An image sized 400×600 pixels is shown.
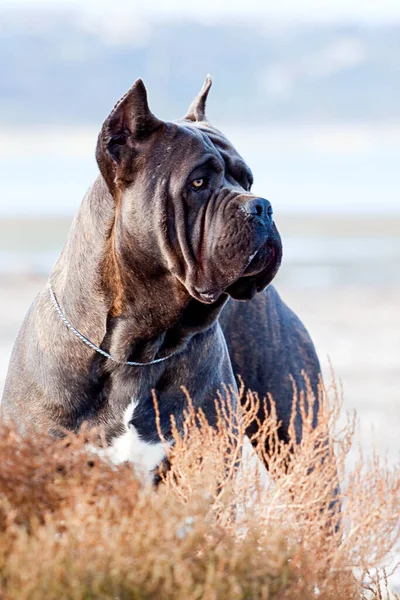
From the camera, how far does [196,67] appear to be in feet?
207

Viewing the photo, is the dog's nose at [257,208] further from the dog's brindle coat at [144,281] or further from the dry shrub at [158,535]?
the dry shrub at [158,535]

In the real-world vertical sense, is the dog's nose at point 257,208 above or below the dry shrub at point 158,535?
above

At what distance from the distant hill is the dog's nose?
1719 inches

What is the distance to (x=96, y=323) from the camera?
3932 millimetres

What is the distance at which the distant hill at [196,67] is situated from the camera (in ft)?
192

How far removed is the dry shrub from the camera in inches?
95.5

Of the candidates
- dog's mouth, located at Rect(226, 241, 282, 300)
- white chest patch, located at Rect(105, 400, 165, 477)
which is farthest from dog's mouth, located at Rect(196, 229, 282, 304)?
white chest patch, located at Rect(105, 400, 165, 477)

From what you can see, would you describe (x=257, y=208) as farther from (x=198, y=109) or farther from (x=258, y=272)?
(x=198, y=109)

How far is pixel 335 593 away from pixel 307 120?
63761 mm

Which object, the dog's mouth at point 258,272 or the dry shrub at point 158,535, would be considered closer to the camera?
the dry shrub at point 158,535

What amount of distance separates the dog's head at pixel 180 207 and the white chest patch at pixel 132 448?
56 centimetres

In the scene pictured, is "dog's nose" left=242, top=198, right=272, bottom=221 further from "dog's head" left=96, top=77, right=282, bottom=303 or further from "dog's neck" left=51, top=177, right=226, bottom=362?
"dog's neck" left=51, top=177, right=226, bottom=362

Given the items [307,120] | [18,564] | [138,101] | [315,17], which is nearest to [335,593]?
[18,564]

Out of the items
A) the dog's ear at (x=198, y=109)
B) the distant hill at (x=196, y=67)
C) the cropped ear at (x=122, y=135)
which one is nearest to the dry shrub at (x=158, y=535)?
the cropped ear at (x=122, y=135)
